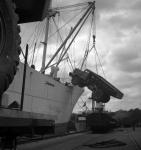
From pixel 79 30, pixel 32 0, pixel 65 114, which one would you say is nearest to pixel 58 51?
pixel 79 30

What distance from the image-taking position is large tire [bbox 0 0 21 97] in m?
3.71

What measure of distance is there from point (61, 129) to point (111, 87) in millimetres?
7273

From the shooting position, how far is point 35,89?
23.4m

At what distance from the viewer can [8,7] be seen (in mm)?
3762

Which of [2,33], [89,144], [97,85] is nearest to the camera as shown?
[2,33]

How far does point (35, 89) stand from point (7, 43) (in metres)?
19.7

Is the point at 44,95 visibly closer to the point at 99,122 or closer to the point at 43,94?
the point at 43,94

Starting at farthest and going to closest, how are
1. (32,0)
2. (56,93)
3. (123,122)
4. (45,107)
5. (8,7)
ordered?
(123,122) < (56,93) < (45,107) < (32,0) < (8,7)

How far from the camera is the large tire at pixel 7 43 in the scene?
3.71m

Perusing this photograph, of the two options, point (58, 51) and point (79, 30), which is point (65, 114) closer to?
point (58, 51)

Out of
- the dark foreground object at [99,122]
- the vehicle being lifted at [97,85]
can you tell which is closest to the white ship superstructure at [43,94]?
the vehicle being lifted at [97,85]

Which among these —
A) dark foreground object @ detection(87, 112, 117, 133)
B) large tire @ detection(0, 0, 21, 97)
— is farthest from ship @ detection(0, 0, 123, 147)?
dark foreground object @ detection(87, 112, 117, 133)

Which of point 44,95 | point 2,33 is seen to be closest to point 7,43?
point 2,33

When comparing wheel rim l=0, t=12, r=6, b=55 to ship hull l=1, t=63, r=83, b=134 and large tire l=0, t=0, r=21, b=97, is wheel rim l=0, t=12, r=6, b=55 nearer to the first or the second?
large tire l=0, t=0, r=21, b=97
